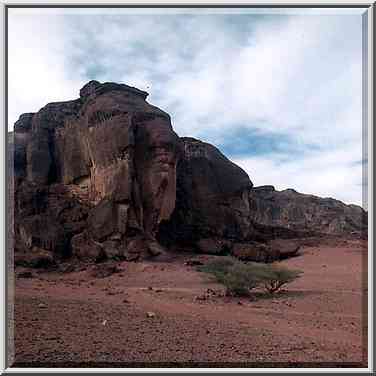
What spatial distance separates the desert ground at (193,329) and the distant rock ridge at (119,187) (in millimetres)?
7921

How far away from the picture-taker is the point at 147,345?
5.72m

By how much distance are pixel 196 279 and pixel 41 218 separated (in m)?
9.98

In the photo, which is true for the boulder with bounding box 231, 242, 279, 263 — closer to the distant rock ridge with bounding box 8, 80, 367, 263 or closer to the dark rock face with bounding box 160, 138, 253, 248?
the distant rock ridge with bounding box 8, 80, 367, 263

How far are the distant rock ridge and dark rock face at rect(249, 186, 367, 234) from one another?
15.9m

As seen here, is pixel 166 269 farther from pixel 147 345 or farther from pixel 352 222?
pixel 352 222

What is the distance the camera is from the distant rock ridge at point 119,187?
1977cm

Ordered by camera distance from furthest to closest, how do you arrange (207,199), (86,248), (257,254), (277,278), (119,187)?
(207,199) < (257,254) < (119,187) < (86,248) < (277,278)

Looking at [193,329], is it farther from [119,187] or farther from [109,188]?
[109,188]

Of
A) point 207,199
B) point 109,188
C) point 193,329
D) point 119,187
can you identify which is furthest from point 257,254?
point 193,329

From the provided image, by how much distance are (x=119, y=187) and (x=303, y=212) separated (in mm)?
31420

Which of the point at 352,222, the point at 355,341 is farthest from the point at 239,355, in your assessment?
the point at 352,222

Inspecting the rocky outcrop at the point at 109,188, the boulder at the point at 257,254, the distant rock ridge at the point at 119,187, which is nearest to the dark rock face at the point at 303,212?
the distant rock ridge at the point at 119,187

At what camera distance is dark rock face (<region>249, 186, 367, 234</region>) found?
43.5 m

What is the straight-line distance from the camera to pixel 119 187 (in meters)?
19.9
